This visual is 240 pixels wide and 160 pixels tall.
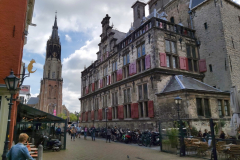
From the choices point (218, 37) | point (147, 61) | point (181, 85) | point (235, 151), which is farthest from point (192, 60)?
point (235, 151)

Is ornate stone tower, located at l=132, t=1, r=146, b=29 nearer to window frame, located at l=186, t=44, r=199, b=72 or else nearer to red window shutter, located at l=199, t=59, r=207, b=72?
window frame, located at l=186, t=44, r=199, b=72

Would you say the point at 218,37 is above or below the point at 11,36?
above

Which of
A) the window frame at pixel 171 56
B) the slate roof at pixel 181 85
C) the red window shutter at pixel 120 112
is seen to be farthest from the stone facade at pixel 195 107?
the red window shutter at pixel 120 112

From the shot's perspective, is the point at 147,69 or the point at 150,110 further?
the point at 147,69

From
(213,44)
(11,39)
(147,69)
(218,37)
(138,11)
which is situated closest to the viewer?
(11,39)

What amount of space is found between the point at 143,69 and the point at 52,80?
197 feet

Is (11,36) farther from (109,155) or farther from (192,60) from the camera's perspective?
(192,60)

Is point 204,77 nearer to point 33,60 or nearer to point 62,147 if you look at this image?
point 62,147

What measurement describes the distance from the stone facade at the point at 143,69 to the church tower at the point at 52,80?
1894 inches

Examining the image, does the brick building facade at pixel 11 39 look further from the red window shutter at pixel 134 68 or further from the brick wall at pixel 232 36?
the brick wall at pixel 232 36

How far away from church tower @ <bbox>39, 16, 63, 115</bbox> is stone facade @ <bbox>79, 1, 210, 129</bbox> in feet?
158

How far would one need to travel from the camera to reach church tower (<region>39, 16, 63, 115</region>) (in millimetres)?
67800

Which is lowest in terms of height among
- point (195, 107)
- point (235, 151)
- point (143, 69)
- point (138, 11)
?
point (235, 151)

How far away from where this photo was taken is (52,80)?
→ 71062mm
